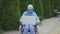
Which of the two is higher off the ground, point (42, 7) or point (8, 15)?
point (8, 15)

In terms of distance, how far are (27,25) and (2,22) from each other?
2952 mm

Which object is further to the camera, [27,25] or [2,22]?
[2,22]

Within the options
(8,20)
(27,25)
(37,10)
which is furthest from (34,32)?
(37,10)

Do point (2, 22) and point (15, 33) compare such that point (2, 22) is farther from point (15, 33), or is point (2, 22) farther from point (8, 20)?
point (15, 33)

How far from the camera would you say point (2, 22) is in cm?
1004

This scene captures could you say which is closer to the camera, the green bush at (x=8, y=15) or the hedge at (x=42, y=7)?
the green bush at (x=8, y=15)

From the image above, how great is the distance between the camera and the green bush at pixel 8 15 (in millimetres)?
10031

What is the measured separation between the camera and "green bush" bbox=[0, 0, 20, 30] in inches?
395

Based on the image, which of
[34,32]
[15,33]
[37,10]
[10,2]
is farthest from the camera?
[37,10]

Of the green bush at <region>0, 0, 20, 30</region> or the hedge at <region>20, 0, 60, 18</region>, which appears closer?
the green bush at <region>0, 0, 20, 30</region>

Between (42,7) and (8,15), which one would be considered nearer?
(8,15)

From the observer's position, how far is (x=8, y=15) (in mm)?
10133

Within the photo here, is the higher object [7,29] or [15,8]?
[15,8]

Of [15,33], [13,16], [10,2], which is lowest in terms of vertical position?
[15,33]
